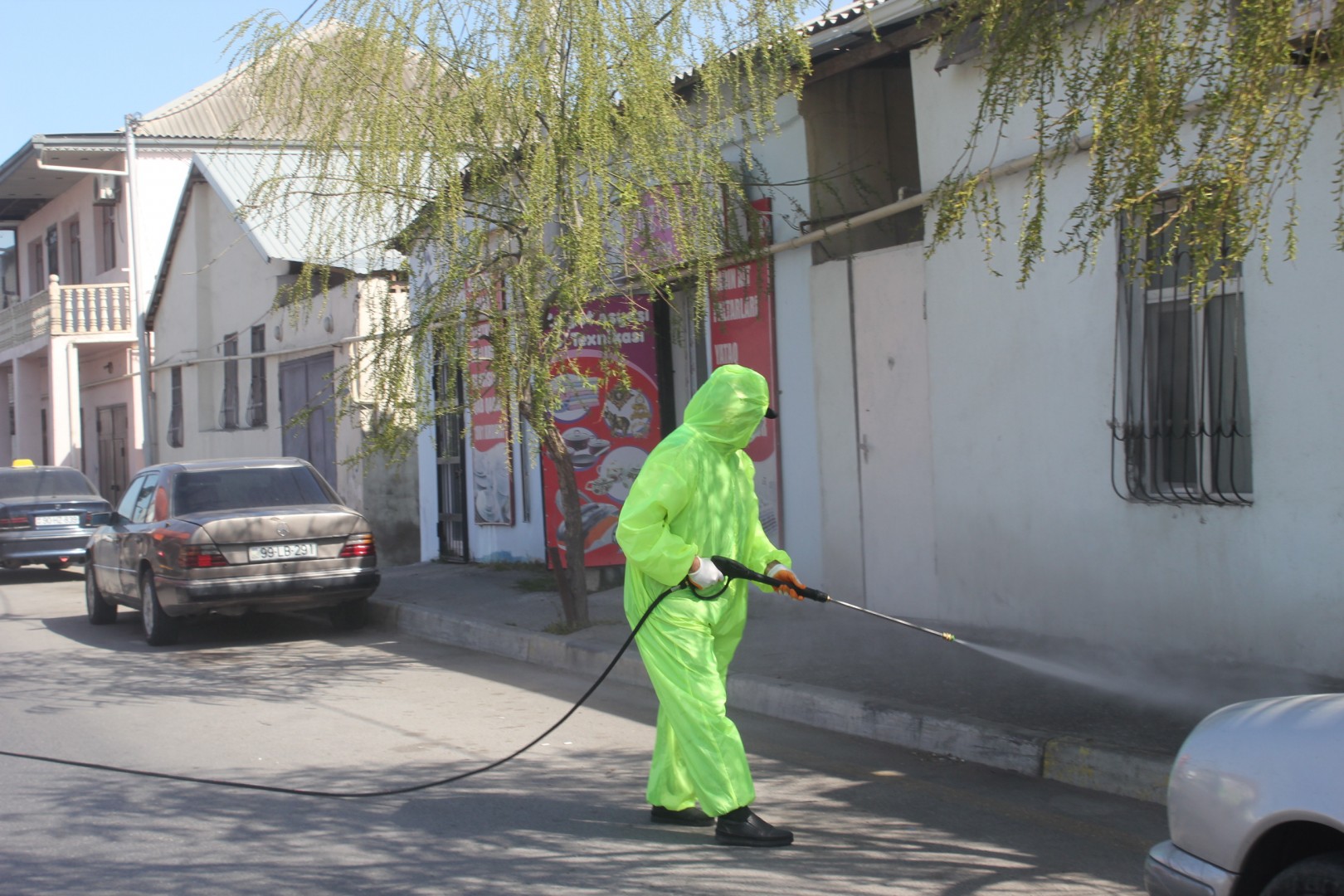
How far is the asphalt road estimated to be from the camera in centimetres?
457

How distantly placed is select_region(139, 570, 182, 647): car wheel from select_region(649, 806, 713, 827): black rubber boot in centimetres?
676

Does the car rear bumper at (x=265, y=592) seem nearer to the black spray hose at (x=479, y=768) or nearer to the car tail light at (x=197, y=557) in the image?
the car tail light at (x=197, y=557)

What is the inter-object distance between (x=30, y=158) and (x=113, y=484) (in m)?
7.28

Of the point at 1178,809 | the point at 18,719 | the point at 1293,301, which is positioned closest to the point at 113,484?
the point at 18,719

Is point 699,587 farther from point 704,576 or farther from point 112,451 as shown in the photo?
point 112,451

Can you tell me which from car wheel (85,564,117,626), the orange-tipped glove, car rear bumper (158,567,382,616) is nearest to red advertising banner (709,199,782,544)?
car rear bumper (158,567,382,616)

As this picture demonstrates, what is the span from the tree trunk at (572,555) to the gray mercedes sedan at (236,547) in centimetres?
202

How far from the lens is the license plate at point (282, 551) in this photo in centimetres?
1044

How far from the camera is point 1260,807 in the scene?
309 cm

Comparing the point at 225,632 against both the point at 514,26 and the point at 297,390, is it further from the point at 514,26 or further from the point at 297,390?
the point at 297,390

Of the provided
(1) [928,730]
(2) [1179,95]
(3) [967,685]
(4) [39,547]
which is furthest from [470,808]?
(4) [39,547]

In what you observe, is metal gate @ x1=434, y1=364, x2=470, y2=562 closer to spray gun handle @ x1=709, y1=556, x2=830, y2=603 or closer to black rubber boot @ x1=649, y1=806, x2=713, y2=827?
Result: black rubber boot @ x1=649, y1=806, x2=713, y2=827

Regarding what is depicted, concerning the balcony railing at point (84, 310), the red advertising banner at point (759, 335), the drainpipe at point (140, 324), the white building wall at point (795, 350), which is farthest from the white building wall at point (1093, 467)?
the balcony railing at point (84, 310)

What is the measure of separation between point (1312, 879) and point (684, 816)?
8.73 feet
